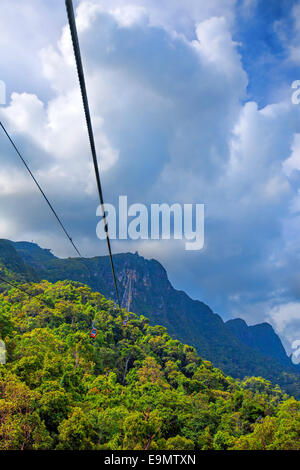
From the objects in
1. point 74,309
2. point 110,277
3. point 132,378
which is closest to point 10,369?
point 132,378

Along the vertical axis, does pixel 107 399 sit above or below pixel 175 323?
below

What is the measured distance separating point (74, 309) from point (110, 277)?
146 metres

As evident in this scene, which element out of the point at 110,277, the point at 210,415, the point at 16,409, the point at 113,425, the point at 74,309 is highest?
the point at 110,277

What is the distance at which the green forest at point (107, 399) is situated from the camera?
14.4 m

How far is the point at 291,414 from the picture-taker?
78.1ft

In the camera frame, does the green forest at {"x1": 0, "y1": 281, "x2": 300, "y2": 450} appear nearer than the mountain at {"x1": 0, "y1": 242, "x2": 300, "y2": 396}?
Yes

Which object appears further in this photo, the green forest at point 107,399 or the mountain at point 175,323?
the mountain at point 175,323

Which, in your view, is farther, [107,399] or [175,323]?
[175,323]

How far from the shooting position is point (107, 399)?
20906 mm

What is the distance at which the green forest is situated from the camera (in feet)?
47.3

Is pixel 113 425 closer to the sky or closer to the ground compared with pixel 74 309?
closer to the ground
